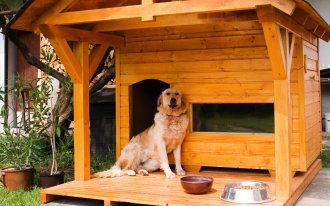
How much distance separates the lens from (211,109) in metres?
6.36

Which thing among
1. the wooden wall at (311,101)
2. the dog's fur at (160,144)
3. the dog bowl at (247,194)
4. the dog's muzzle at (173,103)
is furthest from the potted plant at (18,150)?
the wooden wall at (311,101)

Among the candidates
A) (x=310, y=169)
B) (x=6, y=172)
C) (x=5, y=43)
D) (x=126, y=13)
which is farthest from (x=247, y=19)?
(x=5, y=43)

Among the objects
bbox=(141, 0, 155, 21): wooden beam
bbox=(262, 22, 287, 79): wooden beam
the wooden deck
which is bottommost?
the wooden deck

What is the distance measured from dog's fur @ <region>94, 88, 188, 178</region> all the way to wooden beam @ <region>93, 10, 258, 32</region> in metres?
1.09

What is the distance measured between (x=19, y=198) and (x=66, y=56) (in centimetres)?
203

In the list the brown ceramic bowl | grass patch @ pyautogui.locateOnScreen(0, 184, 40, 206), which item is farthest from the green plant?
the brown ceramic bowl

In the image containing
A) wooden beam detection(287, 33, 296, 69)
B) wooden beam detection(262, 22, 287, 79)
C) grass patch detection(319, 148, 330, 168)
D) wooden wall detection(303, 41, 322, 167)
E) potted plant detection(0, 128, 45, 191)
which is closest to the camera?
wooden beam detection(262, 22, 287, 79)

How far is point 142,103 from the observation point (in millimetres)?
7391

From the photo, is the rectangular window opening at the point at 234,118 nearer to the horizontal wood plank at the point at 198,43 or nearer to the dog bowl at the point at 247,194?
the horizontal wood plank at the point at 198,43

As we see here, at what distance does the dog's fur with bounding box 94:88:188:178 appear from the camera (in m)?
6.13

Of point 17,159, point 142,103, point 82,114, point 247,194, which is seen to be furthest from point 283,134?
point 17,159

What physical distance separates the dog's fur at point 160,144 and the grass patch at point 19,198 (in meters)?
0.93

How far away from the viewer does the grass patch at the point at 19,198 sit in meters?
5.62

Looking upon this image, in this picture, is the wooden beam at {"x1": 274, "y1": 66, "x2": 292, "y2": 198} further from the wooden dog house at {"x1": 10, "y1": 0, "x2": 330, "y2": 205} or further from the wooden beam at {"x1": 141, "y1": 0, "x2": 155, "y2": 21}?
the wooden beam at {"x1": 141, "y1": 0, "x2": 155, "y2": 21}
